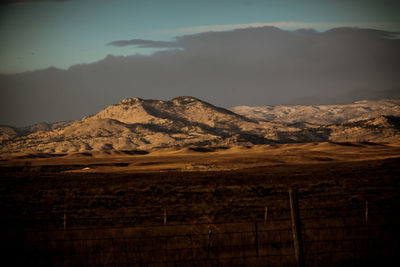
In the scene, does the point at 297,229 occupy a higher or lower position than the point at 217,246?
higher

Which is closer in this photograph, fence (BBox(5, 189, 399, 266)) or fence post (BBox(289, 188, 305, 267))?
fence post (BBox(289, 188, 305, 267))

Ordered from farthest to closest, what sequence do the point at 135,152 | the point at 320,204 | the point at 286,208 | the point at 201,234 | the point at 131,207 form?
1. the point at 135,152
2. the point at 131,207
3. the point at 320,204
4. the point at 286,208
5. the point at 201,234

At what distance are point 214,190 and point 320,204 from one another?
40.0 feet

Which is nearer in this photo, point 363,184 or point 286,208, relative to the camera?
point 286,208

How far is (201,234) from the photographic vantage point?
11.6 metres

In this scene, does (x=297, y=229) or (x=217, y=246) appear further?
(x=217, y=246)

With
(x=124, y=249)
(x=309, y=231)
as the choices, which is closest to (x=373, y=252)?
(x=309, y=231)

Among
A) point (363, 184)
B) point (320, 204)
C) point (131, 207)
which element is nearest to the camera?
point (320, 204)

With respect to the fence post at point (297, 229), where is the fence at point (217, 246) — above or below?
below

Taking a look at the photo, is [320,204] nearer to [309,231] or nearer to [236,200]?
[236,200]

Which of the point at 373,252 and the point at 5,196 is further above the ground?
the point at 373,252

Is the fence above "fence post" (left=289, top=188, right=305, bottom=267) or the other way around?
the other way around

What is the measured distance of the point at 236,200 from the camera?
33.5 meters

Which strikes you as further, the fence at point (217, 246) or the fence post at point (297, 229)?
the fence at point (217, 246)
